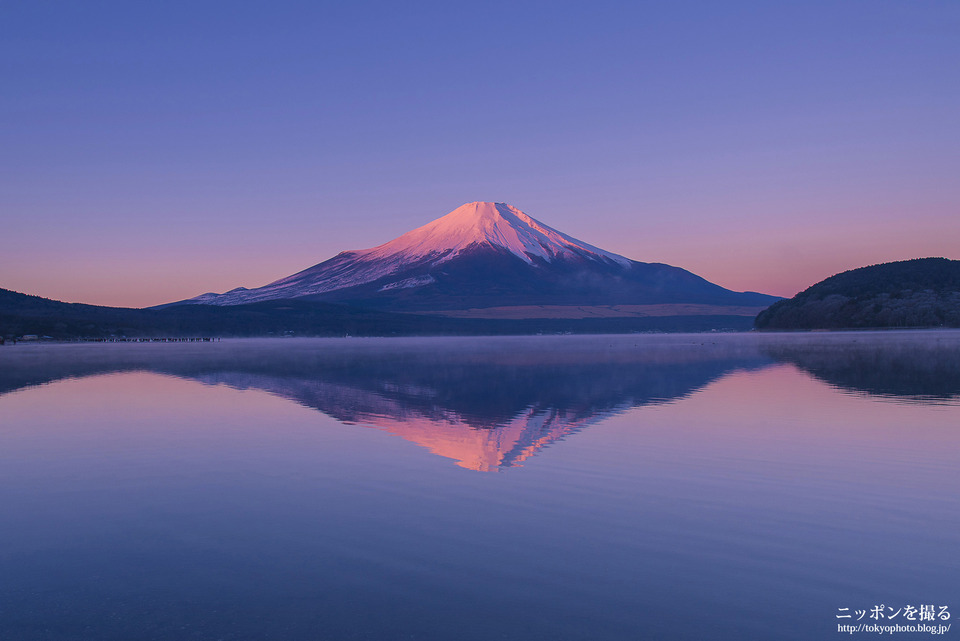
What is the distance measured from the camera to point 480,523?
10.1m

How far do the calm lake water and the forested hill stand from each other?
158937 millimetres

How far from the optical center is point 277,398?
27.6 meters

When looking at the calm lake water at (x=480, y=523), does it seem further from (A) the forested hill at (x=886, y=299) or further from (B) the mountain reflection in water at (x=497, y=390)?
(A) the forested hill at (x=886, y=299)

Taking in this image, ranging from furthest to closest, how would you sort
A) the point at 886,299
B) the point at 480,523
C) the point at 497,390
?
the point at 886,299, the point at 497,390, the point at 480,523

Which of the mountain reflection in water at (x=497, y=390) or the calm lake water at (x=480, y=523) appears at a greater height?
the mountain reflection in water at (x=497, y=390)

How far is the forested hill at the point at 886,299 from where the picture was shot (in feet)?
518

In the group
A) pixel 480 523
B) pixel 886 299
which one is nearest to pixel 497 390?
pixel 480 523

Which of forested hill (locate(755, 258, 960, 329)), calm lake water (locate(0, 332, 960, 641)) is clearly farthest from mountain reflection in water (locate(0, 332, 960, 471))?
forested hill (locate(755, 258, 960, 329))

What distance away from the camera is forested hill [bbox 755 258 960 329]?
518 feet

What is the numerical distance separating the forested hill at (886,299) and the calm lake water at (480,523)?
15894 cm

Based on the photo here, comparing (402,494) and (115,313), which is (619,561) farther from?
(115,313)

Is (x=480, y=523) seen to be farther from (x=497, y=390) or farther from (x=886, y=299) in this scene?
(x=886, y=299)

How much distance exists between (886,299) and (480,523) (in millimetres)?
183489

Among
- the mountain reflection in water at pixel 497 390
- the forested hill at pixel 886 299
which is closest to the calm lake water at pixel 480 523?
the mountain reflection in water at pixel 497 390
